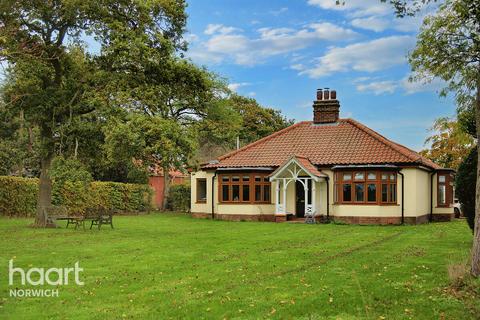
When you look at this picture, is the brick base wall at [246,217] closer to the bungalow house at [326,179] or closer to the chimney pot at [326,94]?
the bungalow house at [326,179]

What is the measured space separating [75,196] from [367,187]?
17797 mm

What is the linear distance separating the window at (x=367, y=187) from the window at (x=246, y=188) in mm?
4491

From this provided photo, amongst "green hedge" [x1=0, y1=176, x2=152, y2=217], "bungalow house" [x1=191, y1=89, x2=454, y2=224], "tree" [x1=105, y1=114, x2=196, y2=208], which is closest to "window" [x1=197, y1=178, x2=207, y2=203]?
"bungalow house" [x1=191, y1=89, x2=454, y2=224]

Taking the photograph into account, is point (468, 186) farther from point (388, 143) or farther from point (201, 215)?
point (201, 215)

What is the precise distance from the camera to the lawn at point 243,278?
7828 mm

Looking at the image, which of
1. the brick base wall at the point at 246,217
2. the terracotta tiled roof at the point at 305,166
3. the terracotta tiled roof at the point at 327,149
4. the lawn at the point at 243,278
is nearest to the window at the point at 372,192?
the terracotta tiled roof at the point at 327,149

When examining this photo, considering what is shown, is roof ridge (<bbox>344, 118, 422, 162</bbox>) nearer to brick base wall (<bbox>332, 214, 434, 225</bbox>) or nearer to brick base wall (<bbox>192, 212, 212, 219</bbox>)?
brick base wall (<bbox>332, 214, 434, 225</bbox>)

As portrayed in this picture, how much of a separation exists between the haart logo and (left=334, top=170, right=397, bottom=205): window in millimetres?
18579

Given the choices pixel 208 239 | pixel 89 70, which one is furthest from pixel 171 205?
pixel 208 239

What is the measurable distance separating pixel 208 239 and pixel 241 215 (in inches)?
479

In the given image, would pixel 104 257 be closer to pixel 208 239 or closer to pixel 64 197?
pixel 208 239

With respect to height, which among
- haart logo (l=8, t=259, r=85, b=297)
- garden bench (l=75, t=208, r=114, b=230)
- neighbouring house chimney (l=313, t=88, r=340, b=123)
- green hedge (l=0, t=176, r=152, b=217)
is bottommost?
haart logo (l=8, t=259, r=85, b=297)

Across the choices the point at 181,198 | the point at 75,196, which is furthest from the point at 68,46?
the point at 181,198

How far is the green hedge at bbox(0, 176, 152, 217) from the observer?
2827 centimetres
